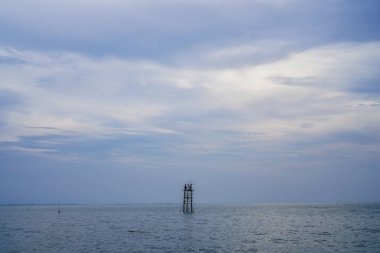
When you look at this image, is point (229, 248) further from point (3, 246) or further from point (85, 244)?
point (3, 246)

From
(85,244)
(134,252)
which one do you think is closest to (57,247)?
(85,244)

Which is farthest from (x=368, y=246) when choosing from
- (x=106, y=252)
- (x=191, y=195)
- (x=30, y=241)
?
(x=191, y=195)

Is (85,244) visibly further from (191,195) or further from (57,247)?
(191,195)

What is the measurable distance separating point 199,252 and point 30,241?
82.6 feet

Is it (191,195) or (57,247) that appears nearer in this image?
(57,247)

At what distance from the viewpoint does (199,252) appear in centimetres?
4141

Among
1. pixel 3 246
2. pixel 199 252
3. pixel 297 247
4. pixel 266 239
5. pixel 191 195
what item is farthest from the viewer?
pixel 191 195

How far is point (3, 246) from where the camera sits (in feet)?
161

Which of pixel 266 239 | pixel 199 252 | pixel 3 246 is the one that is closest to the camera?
pixel 199 252

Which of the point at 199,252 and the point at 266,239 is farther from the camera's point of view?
the point at 266,239

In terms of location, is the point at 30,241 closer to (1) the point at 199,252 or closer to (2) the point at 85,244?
(2) the point at 85,244

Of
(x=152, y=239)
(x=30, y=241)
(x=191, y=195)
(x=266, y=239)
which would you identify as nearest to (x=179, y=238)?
(x=152, y=239)

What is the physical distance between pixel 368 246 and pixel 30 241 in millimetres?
40918

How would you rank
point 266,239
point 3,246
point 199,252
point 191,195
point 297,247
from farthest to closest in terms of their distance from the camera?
point 191,195
point 266,239
point 3,246
point 297,247
point 199,252
